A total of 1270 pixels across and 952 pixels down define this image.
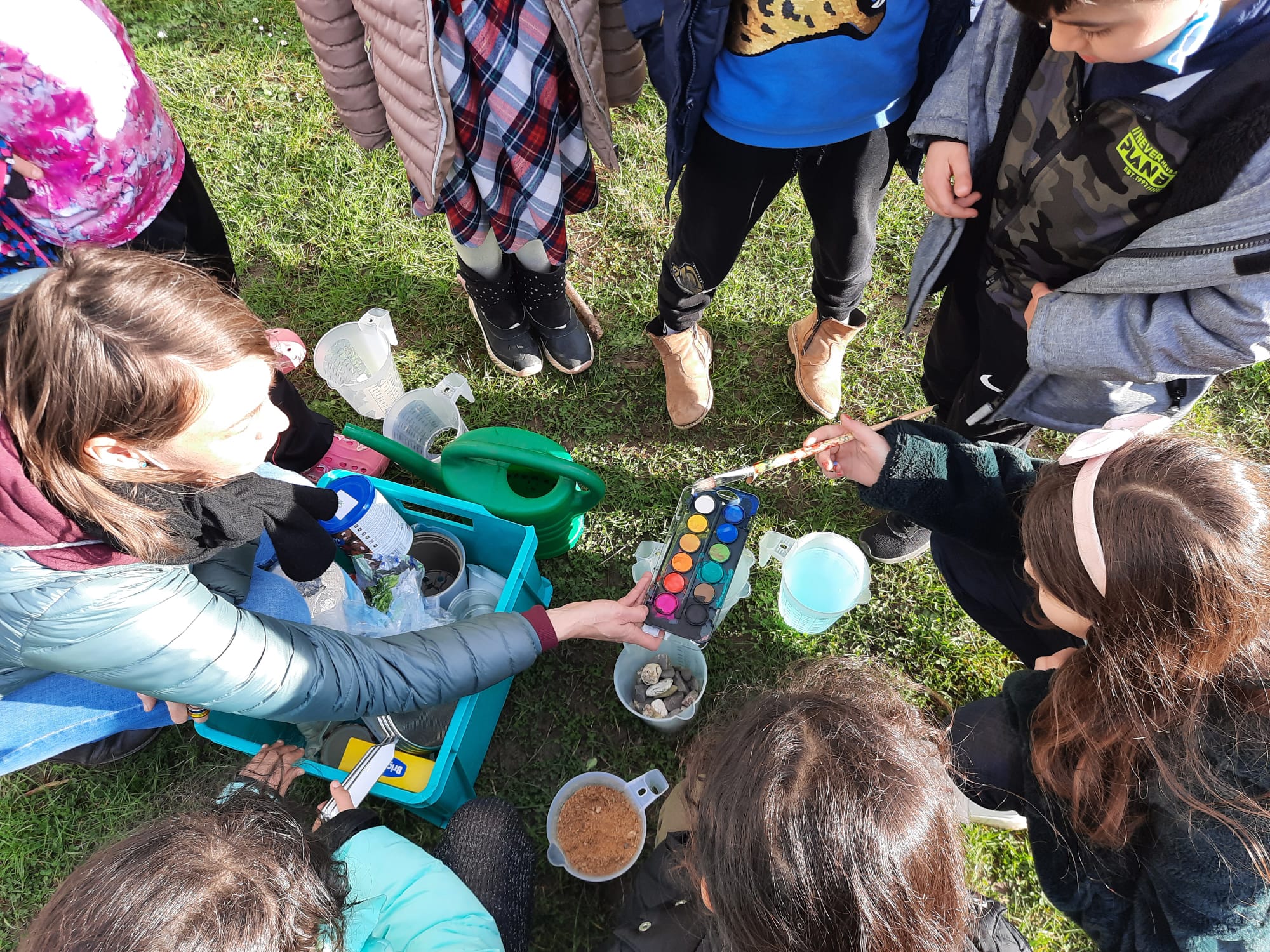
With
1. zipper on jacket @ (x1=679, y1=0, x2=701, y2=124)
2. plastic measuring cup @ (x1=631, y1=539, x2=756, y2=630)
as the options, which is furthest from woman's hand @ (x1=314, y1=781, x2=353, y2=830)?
zipper on jacket @ (x1=679, y1=0, x2=701, y2=124)

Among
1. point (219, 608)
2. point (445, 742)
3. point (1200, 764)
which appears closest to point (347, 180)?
point (219, 608)

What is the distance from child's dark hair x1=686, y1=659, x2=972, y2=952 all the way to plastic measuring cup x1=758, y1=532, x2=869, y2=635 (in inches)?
32.6

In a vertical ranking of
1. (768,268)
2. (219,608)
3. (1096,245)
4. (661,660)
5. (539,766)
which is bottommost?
(539,766)

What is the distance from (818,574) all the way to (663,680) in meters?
0.51

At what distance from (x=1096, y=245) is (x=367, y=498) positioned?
1532mm

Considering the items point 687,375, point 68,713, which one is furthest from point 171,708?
point 687,375

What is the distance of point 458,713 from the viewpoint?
1.61 m

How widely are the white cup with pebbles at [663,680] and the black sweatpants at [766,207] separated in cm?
92

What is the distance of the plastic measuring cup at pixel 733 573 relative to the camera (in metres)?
1.86

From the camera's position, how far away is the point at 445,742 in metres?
1.57

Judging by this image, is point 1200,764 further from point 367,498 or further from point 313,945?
point 367,498

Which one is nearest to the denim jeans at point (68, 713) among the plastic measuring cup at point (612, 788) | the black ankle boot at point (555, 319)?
the plastic measuring cup at point (612, 788)

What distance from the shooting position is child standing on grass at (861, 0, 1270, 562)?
1.05 metres

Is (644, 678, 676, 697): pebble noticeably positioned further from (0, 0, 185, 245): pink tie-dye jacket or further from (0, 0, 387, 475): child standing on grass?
(0, 0, 185, 245): pink tie-dye jacket
